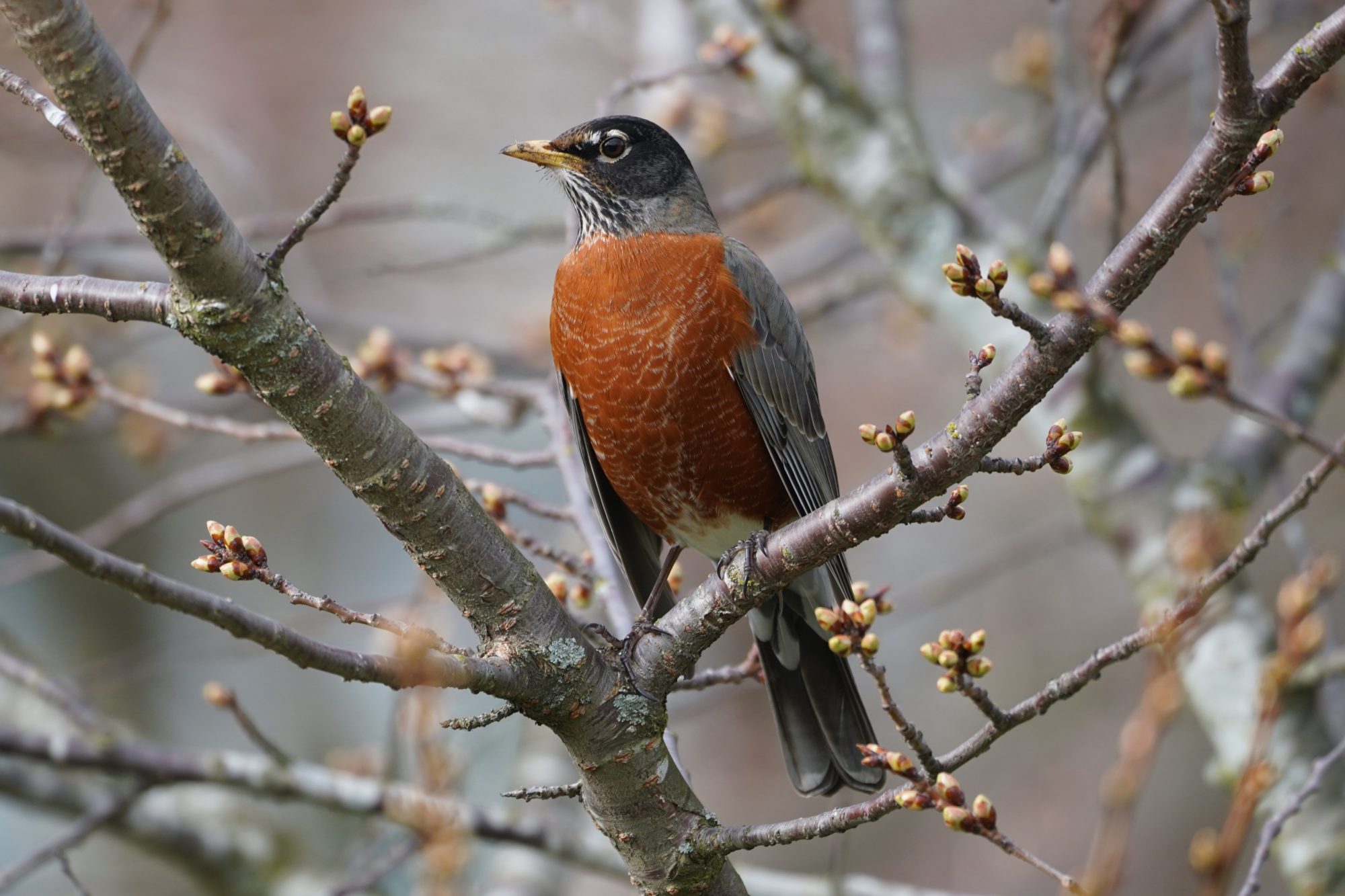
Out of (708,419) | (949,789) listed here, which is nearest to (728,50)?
(708,419)

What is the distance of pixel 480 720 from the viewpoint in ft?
6.66

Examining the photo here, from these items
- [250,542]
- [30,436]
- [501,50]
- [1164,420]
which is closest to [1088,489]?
[250,542]

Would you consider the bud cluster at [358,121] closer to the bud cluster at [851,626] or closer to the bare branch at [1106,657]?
the bud cluster at [851,626]

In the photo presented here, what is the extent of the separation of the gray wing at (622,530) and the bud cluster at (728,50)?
1.40m

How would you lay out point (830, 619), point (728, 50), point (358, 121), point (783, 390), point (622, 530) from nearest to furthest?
1. point (358, 121)
2. point (830, 619)
3. point (783, 390)
4. point (622, 530)
5. point (728, 50)

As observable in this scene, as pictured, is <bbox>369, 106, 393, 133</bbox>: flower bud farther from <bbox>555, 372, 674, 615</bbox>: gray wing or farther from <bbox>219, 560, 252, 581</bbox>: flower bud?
<bbox>555, 372, 674, 615</bbox>: gray wing

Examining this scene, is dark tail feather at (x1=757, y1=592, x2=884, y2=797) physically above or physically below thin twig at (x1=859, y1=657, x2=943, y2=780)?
above

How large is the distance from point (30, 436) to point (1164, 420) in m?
7.46

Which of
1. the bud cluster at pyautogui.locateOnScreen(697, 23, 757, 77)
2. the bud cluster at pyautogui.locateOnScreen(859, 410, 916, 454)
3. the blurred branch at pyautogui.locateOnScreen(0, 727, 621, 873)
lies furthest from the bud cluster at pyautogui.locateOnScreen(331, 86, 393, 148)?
the bud cluster at pyautogui.locateOnScreen(697, 23, 757, 77)

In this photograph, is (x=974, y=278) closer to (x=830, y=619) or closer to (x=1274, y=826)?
(x=830, y=619)

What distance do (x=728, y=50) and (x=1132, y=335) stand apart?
9.60 feet

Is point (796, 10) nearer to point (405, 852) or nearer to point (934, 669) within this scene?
point (405, 852)

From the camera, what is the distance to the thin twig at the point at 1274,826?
78.0 inches

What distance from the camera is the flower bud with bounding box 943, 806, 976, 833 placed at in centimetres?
185
